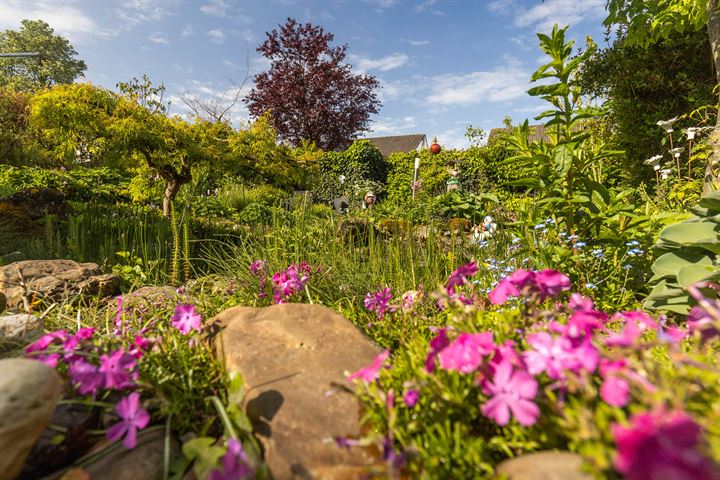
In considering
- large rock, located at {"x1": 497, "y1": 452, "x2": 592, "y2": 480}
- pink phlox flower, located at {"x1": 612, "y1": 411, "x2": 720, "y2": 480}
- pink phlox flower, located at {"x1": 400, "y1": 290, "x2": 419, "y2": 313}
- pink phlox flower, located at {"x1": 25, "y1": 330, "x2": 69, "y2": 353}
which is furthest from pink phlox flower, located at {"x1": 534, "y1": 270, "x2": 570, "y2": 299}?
pink phlox flower, located at {"x1": 25, "y1": 330, "x2": 69, "y2": 353}

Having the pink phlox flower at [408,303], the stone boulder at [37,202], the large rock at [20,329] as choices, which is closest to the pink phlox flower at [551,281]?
the pink phlox flower at [408,303]

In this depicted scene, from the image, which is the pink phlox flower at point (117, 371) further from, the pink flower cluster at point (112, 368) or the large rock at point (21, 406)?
A: the large rock at point (21, 406)

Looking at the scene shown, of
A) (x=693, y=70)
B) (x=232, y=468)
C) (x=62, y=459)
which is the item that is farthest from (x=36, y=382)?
(x=693, y=70)

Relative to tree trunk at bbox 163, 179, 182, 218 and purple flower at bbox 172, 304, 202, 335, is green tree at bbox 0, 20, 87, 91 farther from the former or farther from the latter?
purple flower at bbox 172, 304, 202, 335

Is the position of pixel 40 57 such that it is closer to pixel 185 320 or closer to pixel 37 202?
pixel 37 202

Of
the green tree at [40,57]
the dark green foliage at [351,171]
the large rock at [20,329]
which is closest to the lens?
the large rock at [20,329]

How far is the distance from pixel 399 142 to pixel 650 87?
3135cm

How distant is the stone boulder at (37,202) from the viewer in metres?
6.16

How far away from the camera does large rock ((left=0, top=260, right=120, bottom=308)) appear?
9.61ft

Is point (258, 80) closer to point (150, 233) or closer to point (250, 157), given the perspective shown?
point (250, 157)

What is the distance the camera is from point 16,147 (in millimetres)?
12898

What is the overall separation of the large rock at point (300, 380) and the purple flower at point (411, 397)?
6.6 inches

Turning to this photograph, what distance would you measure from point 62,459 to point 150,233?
486 cm

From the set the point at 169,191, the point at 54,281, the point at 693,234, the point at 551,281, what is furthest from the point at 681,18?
the point at 169,191
